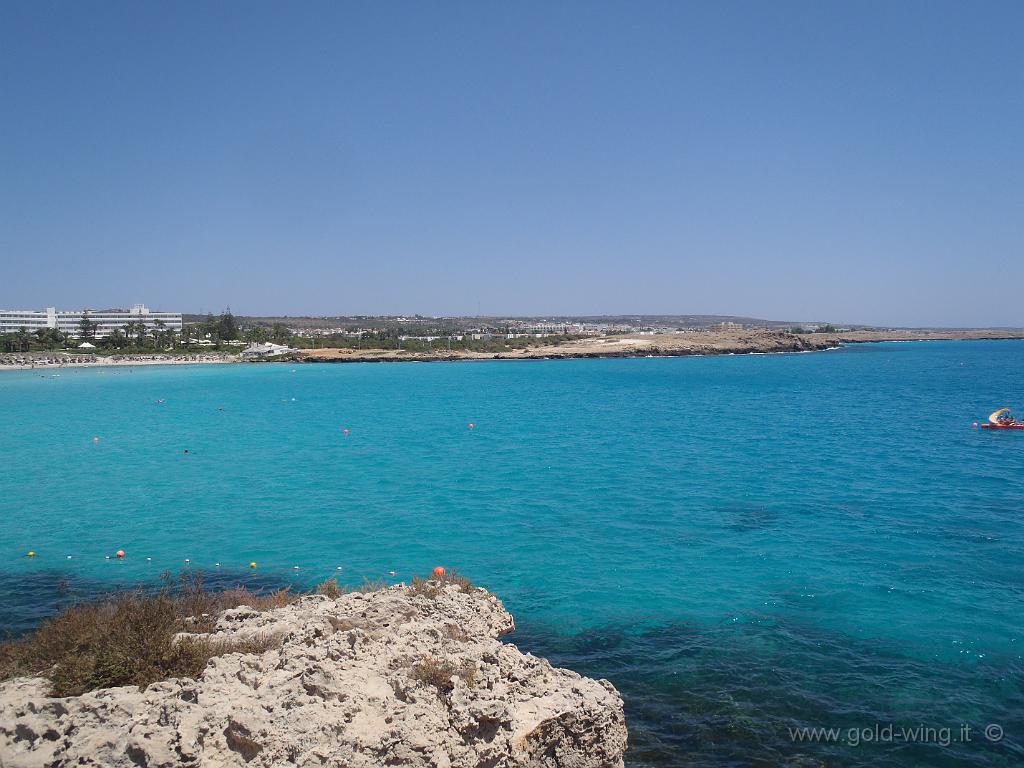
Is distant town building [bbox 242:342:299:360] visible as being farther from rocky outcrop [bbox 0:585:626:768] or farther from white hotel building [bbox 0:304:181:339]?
rocky outcrop [bbox 0:585:626:768]

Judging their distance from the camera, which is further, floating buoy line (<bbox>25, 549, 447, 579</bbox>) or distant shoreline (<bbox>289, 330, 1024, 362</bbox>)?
distant shoreline (<bbox>289, 330, 1024, 362</bbox>)

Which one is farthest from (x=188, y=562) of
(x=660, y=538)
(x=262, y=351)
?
(x=262, y=351)

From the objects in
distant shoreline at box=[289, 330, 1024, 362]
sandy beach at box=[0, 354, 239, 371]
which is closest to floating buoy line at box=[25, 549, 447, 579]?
sandy beach at box=[0, 354, 239, 371]

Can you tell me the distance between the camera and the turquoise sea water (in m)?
10.4

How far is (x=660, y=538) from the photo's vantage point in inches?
732

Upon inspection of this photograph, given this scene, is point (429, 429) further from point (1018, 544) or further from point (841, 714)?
point (841, 714)

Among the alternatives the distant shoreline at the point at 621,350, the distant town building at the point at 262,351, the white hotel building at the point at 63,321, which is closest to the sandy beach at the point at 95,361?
the distant town building at the point at 262,351

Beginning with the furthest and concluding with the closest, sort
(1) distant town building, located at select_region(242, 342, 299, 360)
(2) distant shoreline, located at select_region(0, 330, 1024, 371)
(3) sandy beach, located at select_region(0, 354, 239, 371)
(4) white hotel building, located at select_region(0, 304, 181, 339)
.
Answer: (4) white hotel building, located at select_region(0, 304, 181, 339) < (1) distant town building, located at select_region(242, 342, 299, 360) < (2) distant shoreline, located at select_region(0, 330, 1024, 371) < (3) sandy beach, located at select_region(0, 354, 239, 371)

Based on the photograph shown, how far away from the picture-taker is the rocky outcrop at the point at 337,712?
7086 millimetres

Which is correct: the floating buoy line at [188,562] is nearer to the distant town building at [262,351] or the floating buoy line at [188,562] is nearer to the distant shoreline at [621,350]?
the distant shoreline at [621,350]

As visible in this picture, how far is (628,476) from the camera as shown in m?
26.6

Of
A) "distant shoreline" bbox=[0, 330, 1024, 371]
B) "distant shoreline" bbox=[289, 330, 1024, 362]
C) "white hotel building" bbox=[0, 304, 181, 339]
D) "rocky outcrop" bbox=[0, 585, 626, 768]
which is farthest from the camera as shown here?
"white hotel building" bbox=[0, 304, 181, 339]

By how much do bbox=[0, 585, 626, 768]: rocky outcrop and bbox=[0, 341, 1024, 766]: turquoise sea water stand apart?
1391mm

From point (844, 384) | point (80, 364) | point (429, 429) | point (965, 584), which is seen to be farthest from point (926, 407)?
point (80, 364)
